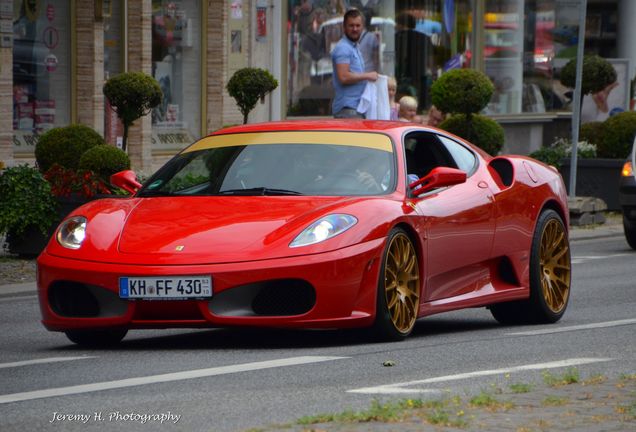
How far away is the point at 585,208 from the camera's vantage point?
2234 cm

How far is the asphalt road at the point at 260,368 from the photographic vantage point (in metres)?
6.79

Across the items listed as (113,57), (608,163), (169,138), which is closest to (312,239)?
(608,163)

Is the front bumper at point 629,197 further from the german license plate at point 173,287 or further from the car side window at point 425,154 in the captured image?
the german license plate at point 173,287

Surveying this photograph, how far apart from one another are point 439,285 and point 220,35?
56.7 feet

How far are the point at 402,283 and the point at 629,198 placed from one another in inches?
377

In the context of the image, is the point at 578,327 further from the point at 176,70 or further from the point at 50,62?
the point at 176,70

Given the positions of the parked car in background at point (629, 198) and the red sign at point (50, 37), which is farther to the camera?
the red sign at point (50, 37)

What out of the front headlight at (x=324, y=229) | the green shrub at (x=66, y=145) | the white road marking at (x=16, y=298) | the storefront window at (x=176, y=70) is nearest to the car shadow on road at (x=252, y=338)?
the front headlight at (x=324, y=229)

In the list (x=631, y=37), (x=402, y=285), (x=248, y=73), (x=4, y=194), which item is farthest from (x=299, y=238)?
(x=631, y=37)

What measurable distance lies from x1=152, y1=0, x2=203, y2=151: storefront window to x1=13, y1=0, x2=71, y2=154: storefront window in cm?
224

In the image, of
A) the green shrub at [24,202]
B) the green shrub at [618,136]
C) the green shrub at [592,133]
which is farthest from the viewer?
the green shrub at [592,133]

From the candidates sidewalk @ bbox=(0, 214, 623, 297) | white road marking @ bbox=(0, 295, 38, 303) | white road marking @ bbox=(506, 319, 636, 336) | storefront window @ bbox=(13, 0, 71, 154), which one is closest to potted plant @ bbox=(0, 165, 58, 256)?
sidewalk @ bbox=(0, 214, 623, 297)

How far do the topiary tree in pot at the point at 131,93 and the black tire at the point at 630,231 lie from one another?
210 inches

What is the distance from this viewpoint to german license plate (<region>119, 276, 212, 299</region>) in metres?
8.83
